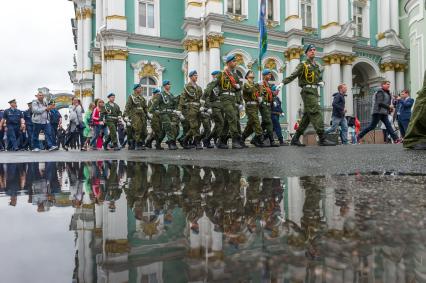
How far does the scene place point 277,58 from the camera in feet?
67.6

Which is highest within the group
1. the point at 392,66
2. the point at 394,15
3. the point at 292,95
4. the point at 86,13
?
the point at 86,13

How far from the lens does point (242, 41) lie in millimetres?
19391

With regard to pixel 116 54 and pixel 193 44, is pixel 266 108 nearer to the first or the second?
pixel 193 44

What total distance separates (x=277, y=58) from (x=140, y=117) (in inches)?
461

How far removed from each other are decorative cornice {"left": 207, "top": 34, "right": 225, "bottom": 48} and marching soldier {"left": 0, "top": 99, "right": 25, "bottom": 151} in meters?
8.90

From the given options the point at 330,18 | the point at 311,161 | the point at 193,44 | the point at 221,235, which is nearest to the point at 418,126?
the point at 311,161

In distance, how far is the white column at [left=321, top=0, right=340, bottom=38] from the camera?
2188 cm

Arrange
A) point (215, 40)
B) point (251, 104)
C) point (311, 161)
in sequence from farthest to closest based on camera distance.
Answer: point (215, 40) → point (251, 104) → point (311, 161)

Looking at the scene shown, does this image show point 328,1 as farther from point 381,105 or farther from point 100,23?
point 381,105

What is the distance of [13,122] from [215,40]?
31.3 ft

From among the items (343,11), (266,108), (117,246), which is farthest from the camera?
(343,11)

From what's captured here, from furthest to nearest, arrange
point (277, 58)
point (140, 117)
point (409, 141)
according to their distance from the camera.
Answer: point (277, 58)
point (140, 117)
point (409, 141)

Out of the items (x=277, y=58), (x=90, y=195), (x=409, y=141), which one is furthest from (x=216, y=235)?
(x=277, y=58)

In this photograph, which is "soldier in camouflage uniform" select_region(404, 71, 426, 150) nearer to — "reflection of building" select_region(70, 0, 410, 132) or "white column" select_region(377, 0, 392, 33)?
"reflection of building" select_region(70, 0, 410, 132)
